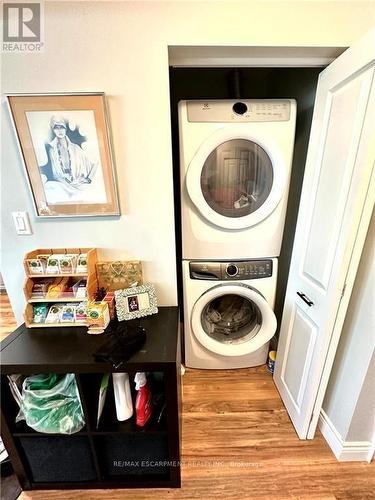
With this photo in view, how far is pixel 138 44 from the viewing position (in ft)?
3.18

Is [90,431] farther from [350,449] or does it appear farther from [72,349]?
[350,449]

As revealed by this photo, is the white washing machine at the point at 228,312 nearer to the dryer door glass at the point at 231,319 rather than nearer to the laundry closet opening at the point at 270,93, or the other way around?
the dryer door glass at the point at 231,319

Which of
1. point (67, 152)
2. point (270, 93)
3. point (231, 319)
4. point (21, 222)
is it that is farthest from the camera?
point (270, 93)

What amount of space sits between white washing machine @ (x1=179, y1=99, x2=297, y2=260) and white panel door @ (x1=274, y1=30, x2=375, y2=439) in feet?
0.50

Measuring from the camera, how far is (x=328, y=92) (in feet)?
3.39

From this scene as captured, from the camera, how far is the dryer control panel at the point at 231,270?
55.5 inches

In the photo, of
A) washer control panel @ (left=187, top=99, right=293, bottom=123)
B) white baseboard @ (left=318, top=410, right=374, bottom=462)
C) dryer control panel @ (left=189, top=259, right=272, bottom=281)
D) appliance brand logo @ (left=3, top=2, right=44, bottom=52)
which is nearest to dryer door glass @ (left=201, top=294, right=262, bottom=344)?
dryer control panel @ (left=189, top=259, right=272, bottom=281)

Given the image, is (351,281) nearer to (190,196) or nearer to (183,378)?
(190,196)

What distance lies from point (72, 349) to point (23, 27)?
1359mm

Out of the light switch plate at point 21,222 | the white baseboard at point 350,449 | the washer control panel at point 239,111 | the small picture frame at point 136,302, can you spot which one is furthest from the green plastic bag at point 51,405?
the washer control panel at point 239,111

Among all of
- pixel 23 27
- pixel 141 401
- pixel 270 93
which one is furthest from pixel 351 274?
pixel 270 93

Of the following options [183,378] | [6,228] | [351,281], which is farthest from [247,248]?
[6,228]

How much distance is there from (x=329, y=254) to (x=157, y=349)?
862mm

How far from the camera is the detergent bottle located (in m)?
0.99
